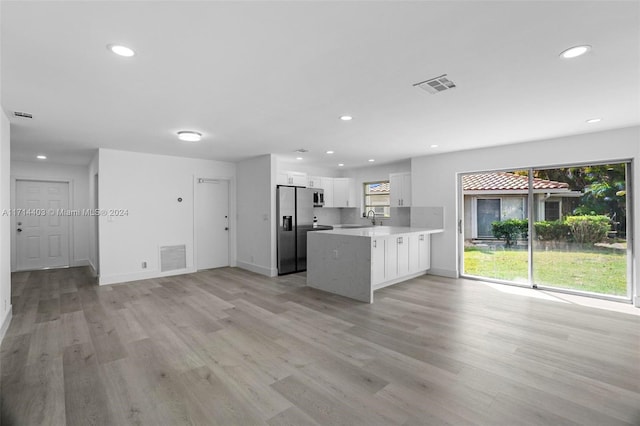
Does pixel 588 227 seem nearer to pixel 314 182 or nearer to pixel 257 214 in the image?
pixel 314 182

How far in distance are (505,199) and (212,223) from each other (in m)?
5.88

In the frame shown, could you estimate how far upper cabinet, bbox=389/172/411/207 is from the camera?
6.63 meters

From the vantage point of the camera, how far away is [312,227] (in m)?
6.77

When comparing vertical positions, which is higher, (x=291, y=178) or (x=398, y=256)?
(x=291, y=178)

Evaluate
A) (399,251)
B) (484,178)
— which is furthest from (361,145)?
(484,178)

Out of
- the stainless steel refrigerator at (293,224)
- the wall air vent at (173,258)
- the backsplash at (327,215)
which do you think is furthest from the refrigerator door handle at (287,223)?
the wall air vent at (173,258)

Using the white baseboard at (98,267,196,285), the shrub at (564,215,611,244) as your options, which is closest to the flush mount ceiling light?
the white baseboard at (98,267,196,285)

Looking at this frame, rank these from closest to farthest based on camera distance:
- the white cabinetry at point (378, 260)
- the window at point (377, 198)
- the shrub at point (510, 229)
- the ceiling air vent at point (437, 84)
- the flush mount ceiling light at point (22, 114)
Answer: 1. the ceiling air vent at point (437, 84)
2. the flush mount ceiling light at point (22, 114)
3. the white cabinetry at point (378, 260)
4. the shrub at point (510, 229)
5. the window at point (377, 198)

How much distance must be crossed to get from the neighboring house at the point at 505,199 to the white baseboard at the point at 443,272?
75cm

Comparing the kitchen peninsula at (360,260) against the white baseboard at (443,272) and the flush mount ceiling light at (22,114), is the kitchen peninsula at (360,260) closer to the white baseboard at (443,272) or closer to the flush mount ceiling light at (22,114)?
the white baseboard at (443,272)

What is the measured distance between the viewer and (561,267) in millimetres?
4867

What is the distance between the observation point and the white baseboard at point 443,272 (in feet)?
19.2

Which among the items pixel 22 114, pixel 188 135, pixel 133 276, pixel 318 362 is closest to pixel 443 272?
pixel 318 362

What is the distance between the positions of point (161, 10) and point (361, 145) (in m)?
3.88
